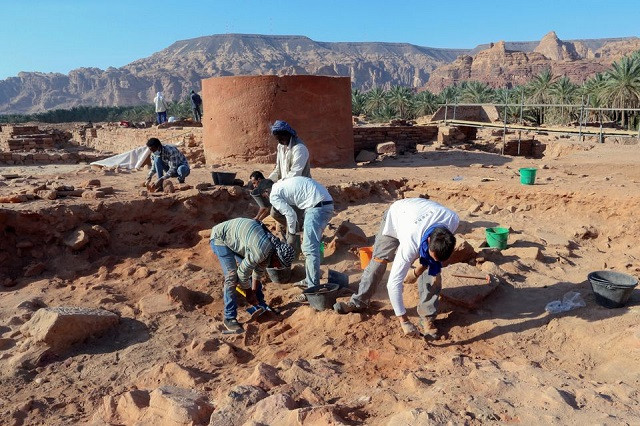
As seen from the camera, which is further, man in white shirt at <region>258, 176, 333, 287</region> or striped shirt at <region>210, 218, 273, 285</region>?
man in white shirt at <region>258, 176, 333, 287</region>

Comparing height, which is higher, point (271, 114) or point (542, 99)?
point (542, 99)

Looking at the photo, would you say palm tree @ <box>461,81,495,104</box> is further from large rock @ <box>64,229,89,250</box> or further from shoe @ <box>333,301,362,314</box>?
shoe @ <box>333,301,362,314</box>

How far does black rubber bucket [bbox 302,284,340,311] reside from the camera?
169 inches

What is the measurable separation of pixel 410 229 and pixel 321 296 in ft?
3.94

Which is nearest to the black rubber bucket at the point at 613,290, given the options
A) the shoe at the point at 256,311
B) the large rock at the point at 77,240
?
the shoe at the point at 256,311

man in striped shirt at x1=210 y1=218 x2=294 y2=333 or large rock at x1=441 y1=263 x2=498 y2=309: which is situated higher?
man in striped shirt at x1=210 y1=218 x2=294 y2=333

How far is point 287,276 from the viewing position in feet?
16.6

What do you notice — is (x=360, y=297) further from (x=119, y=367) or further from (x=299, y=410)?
(x=119, y=367)

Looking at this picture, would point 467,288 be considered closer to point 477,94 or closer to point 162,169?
point 162,169

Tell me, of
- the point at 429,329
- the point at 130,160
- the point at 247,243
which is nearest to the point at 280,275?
the point at 247,243

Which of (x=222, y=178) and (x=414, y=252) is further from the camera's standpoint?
(x=222, y=178)

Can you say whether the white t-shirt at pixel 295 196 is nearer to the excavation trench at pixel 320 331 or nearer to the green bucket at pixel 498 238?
the excavation trench at pixel 320 331

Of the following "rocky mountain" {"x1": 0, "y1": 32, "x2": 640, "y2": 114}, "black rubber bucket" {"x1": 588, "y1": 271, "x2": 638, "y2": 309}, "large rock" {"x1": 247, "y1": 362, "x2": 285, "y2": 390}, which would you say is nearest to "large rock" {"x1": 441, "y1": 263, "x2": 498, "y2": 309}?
"black rubber bucket" {"x1": 588, "y1": 271, "x2": 638, "y2": 309}

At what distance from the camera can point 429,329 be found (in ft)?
12.5
